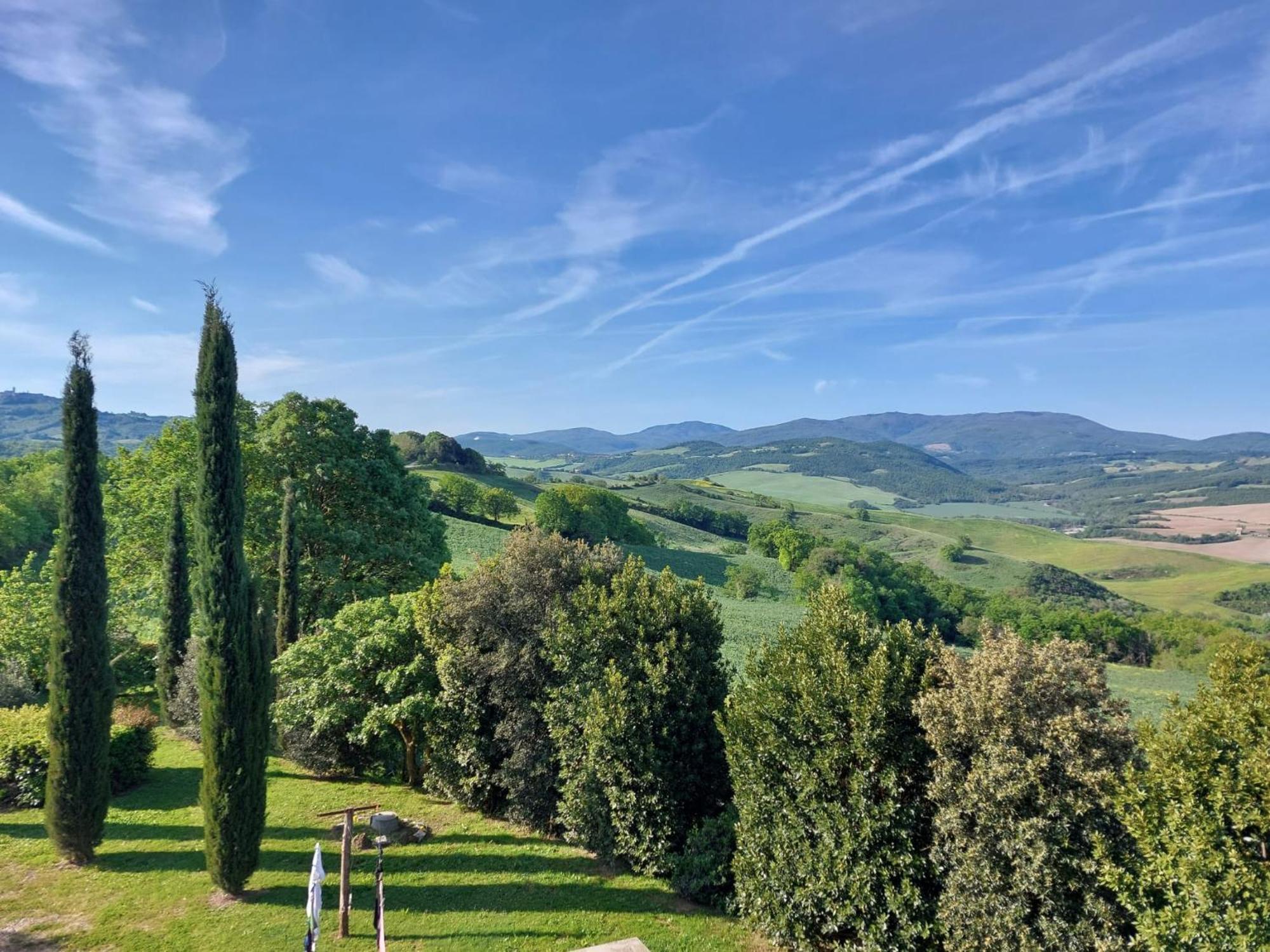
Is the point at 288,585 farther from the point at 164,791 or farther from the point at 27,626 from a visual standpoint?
the point at 27,626

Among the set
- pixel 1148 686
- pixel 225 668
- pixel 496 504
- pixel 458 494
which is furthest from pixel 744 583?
pixel 225 668

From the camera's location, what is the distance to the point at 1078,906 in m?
9.45

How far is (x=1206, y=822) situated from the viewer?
8.26 m

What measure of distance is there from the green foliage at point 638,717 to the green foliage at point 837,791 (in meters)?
1.84

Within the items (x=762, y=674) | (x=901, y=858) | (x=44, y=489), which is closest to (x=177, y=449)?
(x=762, y=674)

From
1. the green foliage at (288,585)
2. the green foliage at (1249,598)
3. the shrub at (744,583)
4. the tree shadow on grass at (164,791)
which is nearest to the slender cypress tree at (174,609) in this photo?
the green foliage at (288,585)

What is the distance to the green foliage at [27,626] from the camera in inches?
973

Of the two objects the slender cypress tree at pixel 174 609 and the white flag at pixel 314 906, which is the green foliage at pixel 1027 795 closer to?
the white flag at pixel 314 906

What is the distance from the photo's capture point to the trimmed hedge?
1675 cm

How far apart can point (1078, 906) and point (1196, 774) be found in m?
2.67

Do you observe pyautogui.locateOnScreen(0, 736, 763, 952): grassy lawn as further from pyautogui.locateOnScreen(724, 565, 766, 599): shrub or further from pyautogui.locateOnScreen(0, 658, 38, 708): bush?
pyautogui.locateOnScreen(724, 565, 766, 599): shrub

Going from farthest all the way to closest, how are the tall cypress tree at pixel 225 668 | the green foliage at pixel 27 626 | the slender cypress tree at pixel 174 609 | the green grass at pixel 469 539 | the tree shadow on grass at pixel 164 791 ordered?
the green grass at pixel 469 539
the green foliage at pixel 27 626
the slender cypress tree at pixel 174 609
the tree shadow on grass at pixel 164 791
the tall cypress tree at pixel 225 668

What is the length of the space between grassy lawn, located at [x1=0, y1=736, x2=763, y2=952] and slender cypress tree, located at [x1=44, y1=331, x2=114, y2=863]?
1.32 m

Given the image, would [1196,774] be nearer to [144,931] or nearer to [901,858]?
[901,858]
